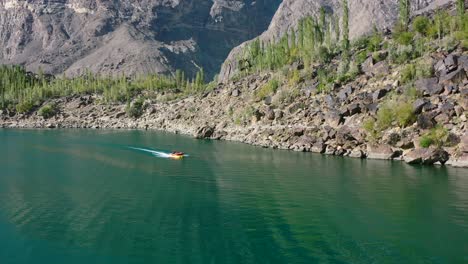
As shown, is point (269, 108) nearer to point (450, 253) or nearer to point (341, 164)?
point (341, 164)

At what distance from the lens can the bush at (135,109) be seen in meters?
181

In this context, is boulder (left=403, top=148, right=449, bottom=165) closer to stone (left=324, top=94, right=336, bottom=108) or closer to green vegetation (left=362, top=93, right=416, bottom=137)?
green vegetation (left=362, top=93, right=416, bottom=137)

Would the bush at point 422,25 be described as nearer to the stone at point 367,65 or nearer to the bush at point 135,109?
the stone at point 367,65

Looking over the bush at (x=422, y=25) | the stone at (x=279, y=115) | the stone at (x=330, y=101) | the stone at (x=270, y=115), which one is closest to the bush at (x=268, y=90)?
the stone at (x=270, y=115)

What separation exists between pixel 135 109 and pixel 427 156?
133 metres

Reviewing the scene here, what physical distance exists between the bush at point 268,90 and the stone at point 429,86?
→ 4963cm

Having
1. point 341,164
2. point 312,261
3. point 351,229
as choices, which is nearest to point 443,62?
point 341,164

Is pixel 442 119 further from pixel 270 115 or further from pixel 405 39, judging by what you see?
pixel 270 115

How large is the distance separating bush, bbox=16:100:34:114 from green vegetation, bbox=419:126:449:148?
168 meters

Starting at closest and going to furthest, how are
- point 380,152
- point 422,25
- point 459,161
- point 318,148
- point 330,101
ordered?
1. point 459,161
2. point 380,152
3. point 318,148
4. point 330,101
5. point 422,25

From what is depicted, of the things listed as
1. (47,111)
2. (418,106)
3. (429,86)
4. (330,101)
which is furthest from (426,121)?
(47,111)

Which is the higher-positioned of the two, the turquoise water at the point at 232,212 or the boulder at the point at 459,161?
the boulder at the point at 459,161

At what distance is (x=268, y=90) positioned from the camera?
132 m

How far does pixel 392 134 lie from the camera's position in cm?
7700
